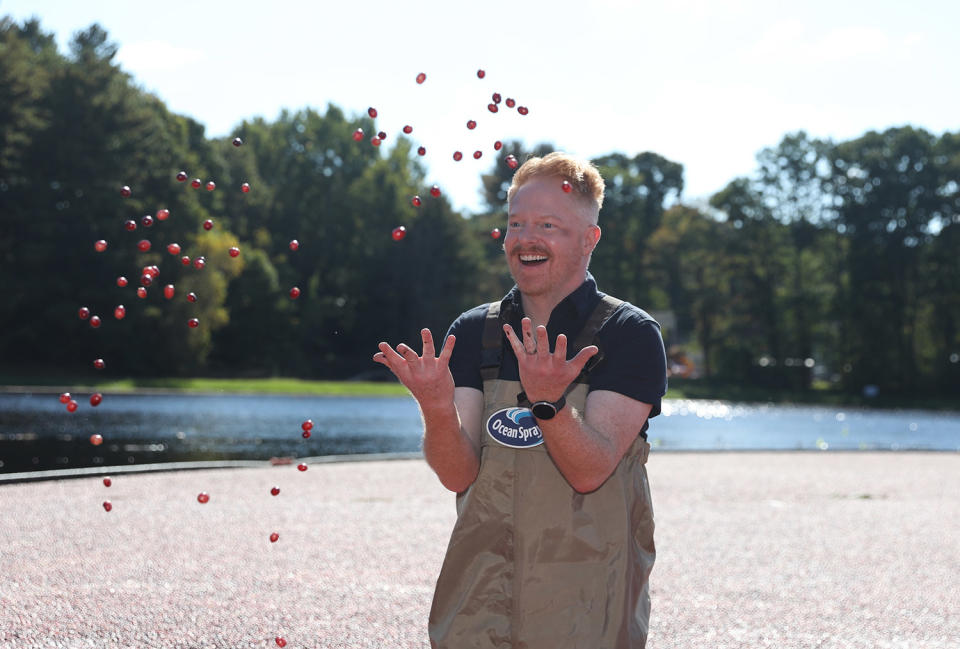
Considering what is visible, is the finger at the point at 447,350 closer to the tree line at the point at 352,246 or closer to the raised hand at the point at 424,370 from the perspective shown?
the raised hand at the point at 424,370

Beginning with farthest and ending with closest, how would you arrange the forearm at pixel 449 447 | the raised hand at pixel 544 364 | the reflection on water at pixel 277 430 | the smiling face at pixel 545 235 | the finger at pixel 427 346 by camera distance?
the reflection on water at pixel 277 430 < the smiling face at pixel 545 235 < the forearm at pixel 449 447 < the finger at pixel 427 346 < the raised hand at pixel 544 364

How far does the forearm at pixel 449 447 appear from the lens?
10.9ft

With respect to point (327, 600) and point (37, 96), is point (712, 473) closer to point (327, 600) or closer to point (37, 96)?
point (327, 600)

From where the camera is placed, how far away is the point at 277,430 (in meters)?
30.6

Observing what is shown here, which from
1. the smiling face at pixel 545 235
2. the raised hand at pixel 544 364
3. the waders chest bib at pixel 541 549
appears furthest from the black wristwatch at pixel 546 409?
the smiling face at pixel 545 235

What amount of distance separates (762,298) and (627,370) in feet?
269

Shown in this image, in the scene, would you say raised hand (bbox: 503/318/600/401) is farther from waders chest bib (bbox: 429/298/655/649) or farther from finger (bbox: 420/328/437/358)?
waders chest bib (bbox: 429/298/655/649)

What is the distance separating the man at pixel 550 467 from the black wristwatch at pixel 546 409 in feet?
0.84

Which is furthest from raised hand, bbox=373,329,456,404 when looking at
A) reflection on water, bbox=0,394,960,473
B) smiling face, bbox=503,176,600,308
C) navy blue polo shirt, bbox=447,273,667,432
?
reflection on water, bbox=0,394,960,473

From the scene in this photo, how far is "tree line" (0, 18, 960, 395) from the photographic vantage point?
189ft

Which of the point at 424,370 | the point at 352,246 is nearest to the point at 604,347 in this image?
the point at 424,370

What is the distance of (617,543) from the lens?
3467 millimetres

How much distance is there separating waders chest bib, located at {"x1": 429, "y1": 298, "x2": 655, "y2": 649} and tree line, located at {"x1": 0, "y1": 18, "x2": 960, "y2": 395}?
170 feet

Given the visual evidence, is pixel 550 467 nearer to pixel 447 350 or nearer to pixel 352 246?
pixel 447 350
